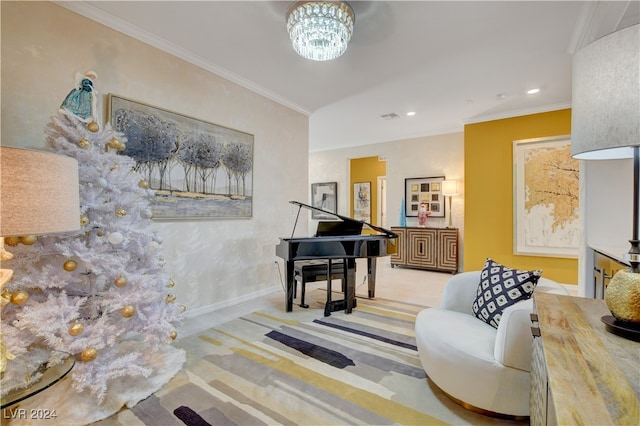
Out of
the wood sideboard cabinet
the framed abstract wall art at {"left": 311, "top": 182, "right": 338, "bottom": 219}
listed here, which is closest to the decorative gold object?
the wood sideboard cabinet

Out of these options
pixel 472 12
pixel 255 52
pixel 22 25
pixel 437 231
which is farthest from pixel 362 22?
pixel 437 231

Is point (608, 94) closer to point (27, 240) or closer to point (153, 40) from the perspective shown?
point (27, 240)

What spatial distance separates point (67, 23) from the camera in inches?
88.7

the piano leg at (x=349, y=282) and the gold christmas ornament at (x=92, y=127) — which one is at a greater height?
the gold christmas ornament at (x=92, y=127)

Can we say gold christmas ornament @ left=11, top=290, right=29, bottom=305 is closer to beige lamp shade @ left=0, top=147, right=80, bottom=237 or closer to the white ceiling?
beige lamp shade @ left=0, top=147, right=80, bottom=237

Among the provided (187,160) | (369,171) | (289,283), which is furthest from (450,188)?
(187,160)

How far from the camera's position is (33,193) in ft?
3.47

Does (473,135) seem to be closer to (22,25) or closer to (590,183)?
(590,183)

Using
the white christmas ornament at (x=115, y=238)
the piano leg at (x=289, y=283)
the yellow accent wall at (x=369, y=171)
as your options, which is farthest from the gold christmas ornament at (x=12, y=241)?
the yellow accent wall at (x=369, y=171)

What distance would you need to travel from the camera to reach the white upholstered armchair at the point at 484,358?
1.46 meters

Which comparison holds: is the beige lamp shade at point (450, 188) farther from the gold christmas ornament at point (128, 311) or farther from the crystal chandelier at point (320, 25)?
the gold christmas ornament at point (128, 311)

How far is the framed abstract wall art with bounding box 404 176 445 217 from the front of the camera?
5754 mm

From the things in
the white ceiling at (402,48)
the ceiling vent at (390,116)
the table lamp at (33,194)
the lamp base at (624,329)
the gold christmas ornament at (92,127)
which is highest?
the white ceiling at (402,48)

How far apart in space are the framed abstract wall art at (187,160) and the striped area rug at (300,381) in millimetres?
1292
